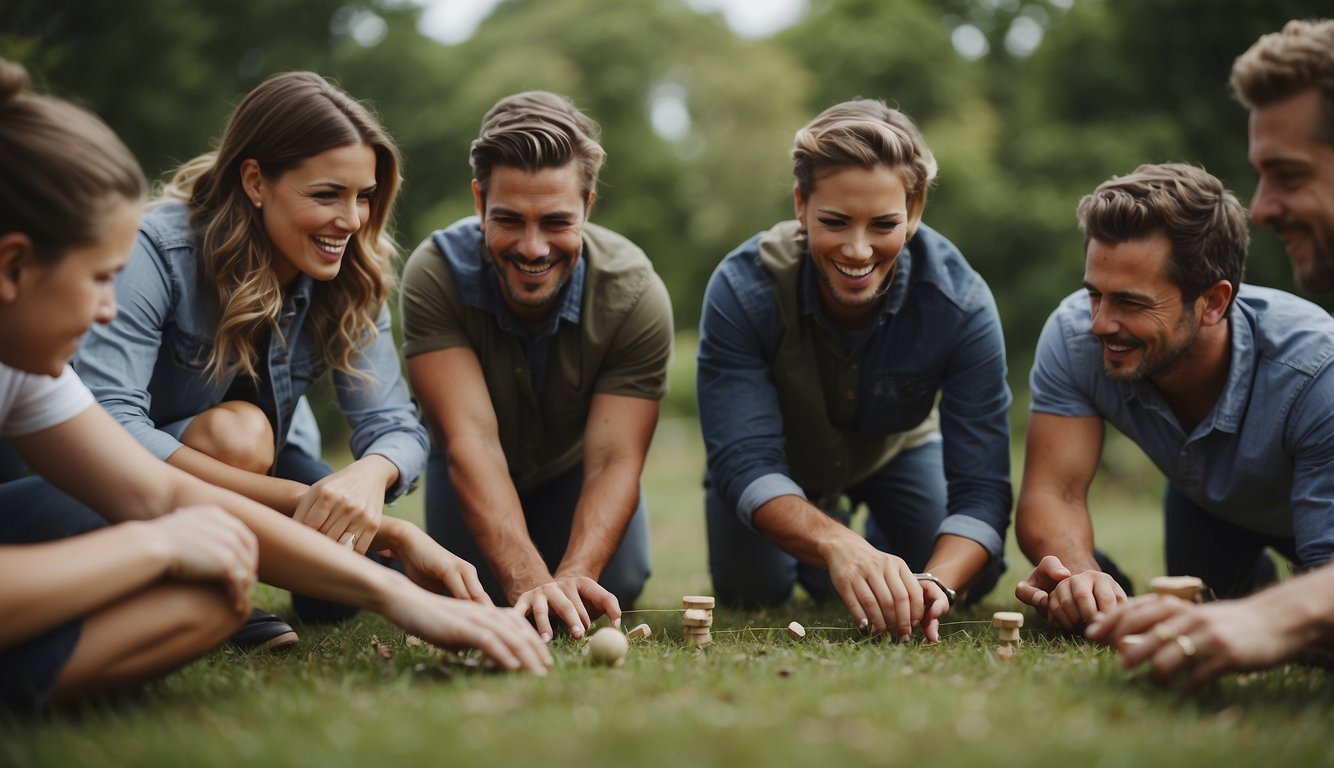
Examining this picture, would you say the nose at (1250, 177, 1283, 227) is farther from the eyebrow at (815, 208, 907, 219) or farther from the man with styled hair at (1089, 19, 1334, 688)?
the eyebrow at (815, 208, 907, 219)

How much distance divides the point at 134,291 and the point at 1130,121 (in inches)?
809

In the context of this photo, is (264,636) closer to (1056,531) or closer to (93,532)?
(93,532)

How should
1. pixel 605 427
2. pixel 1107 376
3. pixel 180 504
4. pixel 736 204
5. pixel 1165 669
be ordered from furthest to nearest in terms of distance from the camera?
pixel 736 204, pixel 605 427, pixel 1107 376, pixel 180 504, pixel 1165 669

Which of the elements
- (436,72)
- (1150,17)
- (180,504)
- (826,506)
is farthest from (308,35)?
(180,504)

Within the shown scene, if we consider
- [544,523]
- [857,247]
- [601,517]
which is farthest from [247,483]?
[857,247]

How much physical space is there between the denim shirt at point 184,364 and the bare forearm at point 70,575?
136 cm

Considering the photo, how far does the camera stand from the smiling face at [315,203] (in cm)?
467

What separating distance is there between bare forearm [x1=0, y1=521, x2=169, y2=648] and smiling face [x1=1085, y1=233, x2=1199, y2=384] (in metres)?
3.57

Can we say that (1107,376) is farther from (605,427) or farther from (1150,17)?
(1150,17)

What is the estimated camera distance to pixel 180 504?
356cm

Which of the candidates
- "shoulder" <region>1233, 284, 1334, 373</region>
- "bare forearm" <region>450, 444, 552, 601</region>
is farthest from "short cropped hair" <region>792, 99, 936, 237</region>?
"bare forearm" <region>450, 444, 552, 601</region>

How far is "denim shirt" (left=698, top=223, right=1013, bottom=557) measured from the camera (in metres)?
5.22

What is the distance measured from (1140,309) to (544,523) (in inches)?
124

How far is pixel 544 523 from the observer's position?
627 centimetres
